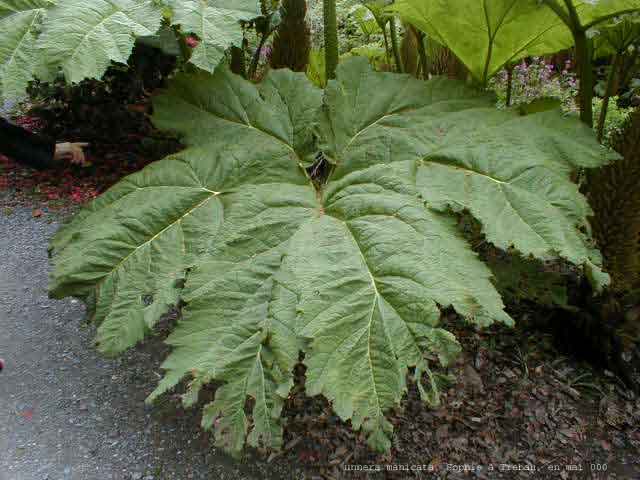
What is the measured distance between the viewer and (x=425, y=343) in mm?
1068

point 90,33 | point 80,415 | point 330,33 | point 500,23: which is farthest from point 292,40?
point 80,415

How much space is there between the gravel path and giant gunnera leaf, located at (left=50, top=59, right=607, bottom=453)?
0.24m

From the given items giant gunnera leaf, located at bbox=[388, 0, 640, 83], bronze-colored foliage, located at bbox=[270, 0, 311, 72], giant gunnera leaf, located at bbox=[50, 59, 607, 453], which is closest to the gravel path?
giant gunnera leaf, located at bbox=[50, 59, 607, 453]

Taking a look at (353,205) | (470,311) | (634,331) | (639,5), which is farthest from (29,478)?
(639,5)

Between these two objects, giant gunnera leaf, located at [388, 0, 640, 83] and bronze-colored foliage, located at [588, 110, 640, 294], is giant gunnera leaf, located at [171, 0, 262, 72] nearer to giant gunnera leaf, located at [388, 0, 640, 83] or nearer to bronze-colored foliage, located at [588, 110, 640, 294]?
giant gunnera leaf, located at [388, 0, 640, 83]

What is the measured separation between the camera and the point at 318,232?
128 centimetres

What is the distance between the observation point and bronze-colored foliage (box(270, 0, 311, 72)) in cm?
313

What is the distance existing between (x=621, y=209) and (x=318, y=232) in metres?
1.05

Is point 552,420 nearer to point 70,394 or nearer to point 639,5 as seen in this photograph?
point 639,5

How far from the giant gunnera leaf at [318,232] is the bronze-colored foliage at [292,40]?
1709 millimetres

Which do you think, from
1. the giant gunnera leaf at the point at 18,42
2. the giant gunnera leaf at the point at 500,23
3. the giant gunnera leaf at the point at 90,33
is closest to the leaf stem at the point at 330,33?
the giant gunnera leaf at the point at 500,23

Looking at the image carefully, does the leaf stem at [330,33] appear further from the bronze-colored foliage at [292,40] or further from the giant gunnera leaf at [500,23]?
the bronze-colored foliage at [292,40]

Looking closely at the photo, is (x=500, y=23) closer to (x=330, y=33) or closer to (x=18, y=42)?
(x=330, y=33)

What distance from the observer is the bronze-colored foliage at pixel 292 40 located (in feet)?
10.3
